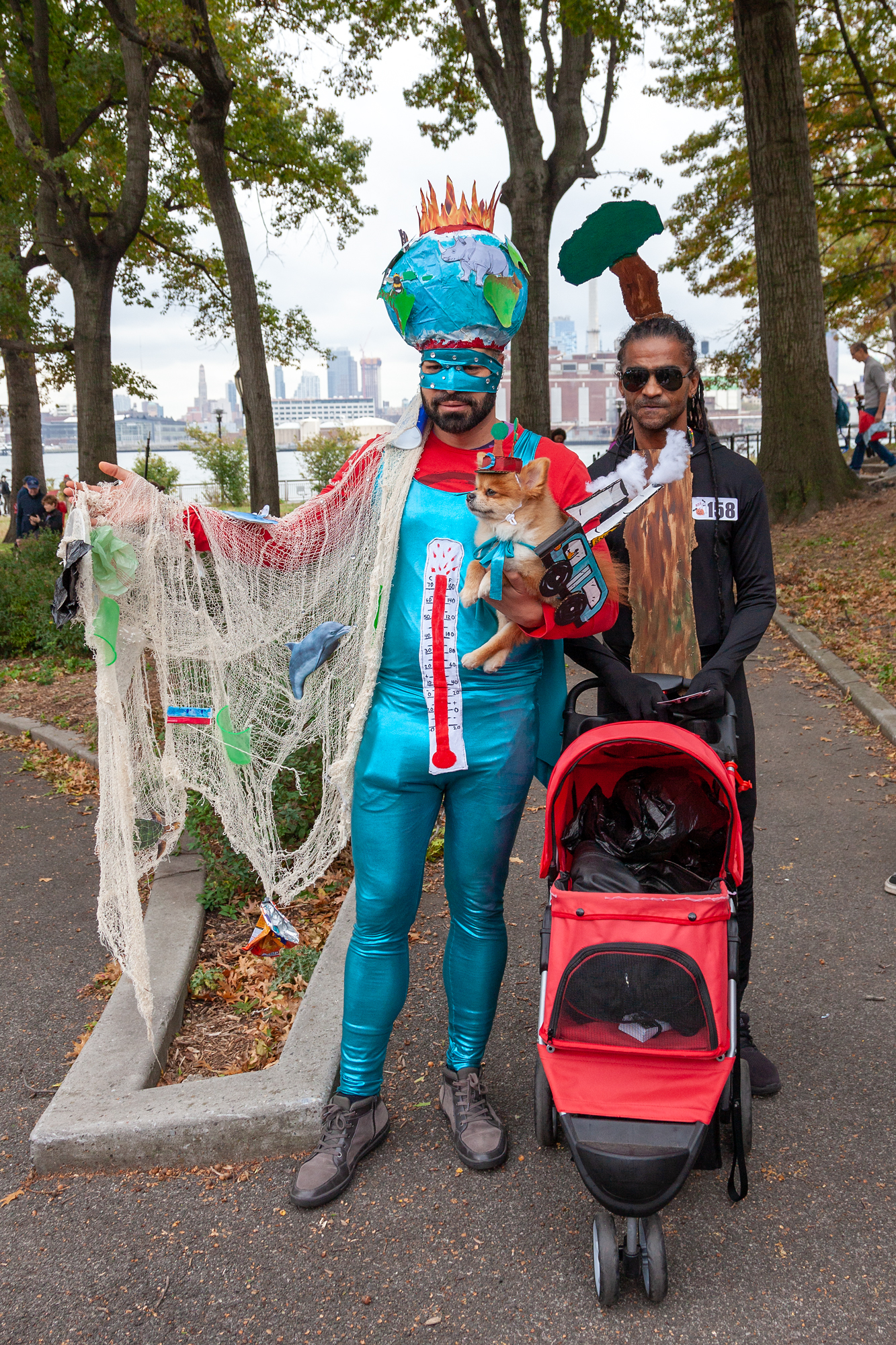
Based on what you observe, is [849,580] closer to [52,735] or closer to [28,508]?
[52,735]

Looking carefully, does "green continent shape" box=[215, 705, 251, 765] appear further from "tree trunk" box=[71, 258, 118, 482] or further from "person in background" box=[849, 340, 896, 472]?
"person in background" box=[849, 340, 896, 472]

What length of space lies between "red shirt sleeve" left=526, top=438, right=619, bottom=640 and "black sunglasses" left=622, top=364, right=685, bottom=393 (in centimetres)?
23

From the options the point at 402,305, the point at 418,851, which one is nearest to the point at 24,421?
the point at 402,305

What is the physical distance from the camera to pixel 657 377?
98.7 inches

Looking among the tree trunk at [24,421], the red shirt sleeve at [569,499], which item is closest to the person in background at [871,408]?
the red shirt sleeve at [569,499]

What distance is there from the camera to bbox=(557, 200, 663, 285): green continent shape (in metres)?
2.71

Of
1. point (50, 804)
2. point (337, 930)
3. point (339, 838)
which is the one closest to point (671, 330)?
point (339, 838)

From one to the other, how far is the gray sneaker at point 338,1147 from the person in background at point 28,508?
16.1m

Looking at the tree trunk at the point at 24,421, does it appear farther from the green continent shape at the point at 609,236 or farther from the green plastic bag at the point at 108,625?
the green continent shape at the point at 609,236

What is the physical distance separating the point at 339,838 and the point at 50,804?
11.9ft

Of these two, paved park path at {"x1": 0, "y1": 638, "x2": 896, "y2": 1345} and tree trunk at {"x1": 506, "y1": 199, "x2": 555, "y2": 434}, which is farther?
tree trunk at {"x1": 506, "y1": 199, "x2": 555, "y2": 434}

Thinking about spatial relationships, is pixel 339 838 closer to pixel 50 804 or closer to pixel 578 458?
pixel 578 458

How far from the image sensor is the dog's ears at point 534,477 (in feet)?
7.46

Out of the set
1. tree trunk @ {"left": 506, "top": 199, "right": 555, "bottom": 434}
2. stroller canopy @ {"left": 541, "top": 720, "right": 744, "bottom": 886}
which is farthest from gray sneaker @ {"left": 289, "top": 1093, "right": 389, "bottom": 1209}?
tree trunk @ {"left": 506, "top": 199, "right": 555, "bottom": 434}
